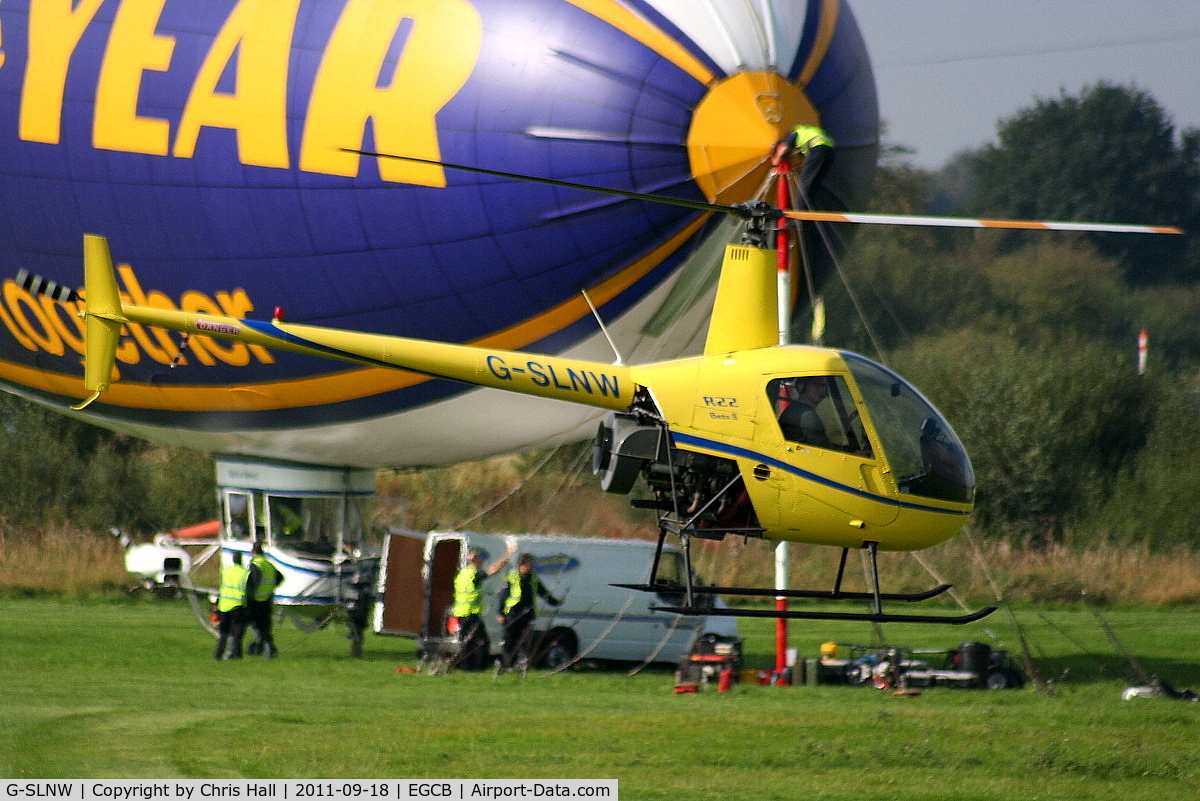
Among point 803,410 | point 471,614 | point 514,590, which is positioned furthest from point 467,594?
point 803,410

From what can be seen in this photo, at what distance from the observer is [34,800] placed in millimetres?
13156

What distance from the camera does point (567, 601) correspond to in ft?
73.5

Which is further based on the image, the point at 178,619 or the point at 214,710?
the point at 178,619

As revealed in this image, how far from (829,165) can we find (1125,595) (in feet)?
49.5

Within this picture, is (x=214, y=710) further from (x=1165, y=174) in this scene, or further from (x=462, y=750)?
(x=1165, y=174)

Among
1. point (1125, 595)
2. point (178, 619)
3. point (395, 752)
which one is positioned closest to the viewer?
point (395, 752)

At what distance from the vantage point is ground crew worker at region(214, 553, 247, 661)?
73.7 ft

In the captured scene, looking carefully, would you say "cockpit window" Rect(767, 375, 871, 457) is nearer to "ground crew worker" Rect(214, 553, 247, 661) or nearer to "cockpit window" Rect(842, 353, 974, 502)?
"cockpit window" Rect(842, 353, 974, 502)

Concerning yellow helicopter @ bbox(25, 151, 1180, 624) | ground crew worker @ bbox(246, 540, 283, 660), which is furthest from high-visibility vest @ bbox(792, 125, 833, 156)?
ground crew worker @ bbox(246, 540, 283, 660)

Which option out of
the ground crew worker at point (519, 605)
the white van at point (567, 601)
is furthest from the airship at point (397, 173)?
the white van at point (567, 601)

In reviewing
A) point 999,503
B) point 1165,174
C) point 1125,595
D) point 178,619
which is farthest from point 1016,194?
point 178,619

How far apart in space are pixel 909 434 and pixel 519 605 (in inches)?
365
